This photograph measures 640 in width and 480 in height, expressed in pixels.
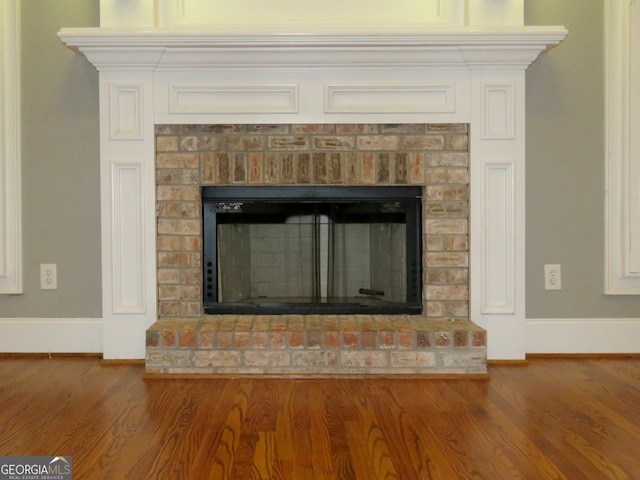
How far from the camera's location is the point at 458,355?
2.63 meters

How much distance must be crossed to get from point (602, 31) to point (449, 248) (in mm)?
1193

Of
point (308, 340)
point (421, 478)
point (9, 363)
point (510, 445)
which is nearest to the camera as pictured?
point (421, 478)

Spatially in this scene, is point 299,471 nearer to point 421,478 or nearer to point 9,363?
point 421,478

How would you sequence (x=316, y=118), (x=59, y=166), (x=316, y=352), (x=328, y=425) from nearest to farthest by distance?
(x=328, y=425)
(x=316, y=352)
(x=316, y=118)
(x=59, y=166)

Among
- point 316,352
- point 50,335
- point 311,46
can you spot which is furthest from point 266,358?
point 311,46

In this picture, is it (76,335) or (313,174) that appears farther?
(76,335)

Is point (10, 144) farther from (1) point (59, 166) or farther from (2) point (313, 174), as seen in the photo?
(2) point (313, 174)

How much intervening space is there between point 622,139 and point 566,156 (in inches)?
10.1

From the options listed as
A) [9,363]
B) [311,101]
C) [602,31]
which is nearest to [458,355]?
[311,101]

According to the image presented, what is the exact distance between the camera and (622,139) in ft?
9.62

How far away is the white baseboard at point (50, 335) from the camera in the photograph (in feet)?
9.76

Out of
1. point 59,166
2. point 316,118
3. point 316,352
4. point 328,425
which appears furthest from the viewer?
point 59,166

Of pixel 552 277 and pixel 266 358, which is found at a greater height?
pixel 552 277

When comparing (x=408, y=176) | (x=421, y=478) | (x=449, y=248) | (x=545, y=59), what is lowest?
(x=421, y=478)
